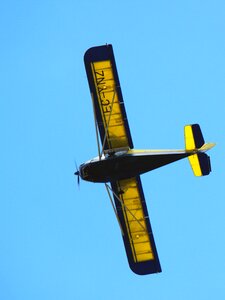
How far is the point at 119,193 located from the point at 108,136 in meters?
2.86

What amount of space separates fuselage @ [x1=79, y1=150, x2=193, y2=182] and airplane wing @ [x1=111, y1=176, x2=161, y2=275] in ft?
5.94

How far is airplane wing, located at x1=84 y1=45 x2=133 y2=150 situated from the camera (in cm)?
3672

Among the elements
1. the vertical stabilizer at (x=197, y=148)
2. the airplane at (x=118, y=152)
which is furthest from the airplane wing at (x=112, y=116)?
the vertical stabilizer at (x=197, y=148)

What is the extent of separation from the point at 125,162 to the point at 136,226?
4.27m

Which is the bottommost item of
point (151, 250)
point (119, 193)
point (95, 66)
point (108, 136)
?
point (151, 250)

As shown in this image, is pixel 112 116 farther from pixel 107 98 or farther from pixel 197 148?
pixel 197 148

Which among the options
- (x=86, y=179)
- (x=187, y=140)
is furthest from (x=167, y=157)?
(x=86, y=179)

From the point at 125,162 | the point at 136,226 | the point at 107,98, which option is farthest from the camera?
the point at 136,226

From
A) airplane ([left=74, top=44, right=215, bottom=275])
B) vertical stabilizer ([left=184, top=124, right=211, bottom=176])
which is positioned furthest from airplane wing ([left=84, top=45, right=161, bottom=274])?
vertical stabilizer ([left=184, top=124, right=211, bottom=176])

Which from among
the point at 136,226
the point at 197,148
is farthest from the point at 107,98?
the point at 136,226

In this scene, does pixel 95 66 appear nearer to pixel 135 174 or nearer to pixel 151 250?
pixel 135 174

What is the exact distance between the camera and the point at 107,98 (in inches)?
1459

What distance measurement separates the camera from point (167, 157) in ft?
118

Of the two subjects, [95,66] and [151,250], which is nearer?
[95,66]
